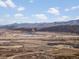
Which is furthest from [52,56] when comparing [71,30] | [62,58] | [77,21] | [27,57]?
[77,21]

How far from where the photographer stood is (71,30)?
66.9 meters

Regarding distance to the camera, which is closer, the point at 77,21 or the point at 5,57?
the point at 5,57

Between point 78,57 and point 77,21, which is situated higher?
Answer: point 77,21

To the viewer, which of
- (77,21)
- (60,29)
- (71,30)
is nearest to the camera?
(71,30)

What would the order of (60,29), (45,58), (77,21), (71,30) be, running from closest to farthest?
(45,58)
(71,30)
(60,29)
(77,21)

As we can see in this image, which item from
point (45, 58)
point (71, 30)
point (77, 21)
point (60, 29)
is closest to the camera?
point (45, 58)

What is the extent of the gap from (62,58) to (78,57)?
6.42ft

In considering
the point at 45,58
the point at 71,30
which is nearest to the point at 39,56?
the point at 45,58

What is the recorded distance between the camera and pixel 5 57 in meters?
24.7

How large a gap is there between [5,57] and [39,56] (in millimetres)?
4246

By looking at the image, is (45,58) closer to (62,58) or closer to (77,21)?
(62,58)

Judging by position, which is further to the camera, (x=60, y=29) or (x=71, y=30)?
(x=60, y=29)

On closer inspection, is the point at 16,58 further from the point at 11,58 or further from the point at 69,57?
the point at 69,57

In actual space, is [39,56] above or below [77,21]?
below
